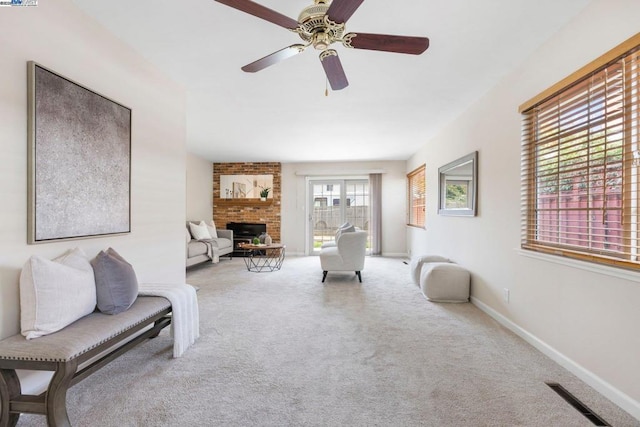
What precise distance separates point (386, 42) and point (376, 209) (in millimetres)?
5494

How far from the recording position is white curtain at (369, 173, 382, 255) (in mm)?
6983

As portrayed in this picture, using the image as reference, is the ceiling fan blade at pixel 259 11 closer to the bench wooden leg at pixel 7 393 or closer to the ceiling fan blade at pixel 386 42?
the ceiling fan blade at pixel 386 42

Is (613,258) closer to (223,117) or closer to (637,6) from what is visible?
(637,6)

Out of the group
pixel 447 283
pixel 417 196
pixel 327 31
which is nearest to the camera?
pixel 327 31

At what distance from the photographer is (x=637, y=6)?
4.94 ft

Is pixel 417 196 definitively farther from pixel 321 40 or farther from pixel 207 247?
pixel 321 40

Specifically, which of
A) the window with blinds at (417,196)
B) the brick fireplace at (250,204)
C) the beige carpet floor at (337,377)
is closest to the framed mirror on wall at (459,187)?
the window with blinds at (417,196)

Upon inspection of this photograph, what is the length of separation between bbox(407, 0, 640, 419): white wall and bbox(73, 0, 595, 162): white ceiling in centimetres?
18

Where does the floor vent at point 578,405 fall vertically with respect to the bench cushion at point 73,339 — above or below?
below

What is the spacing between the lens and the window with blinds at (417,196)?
5770mm

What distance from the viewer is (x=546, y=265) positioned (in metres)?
2.17

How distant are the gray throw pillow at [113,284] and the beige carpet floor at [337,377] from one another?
0.49 m

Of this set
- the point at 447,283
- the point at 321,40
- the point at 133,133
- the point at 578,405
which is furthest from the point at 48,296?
the point at 447,283

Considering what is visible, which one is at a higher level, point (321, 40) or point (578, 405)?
point (321, 40)
